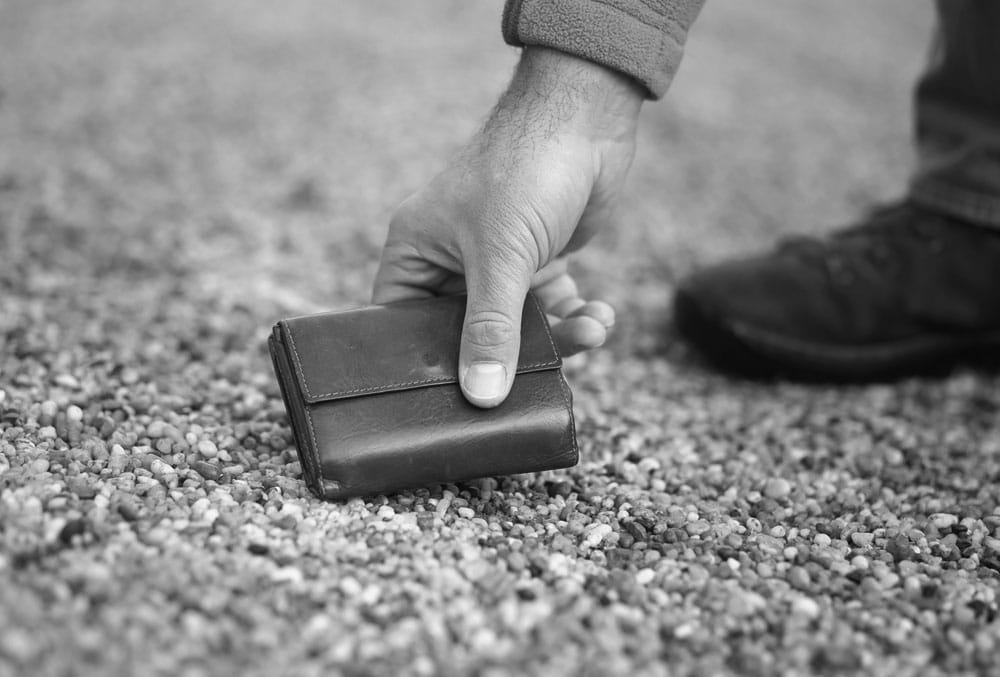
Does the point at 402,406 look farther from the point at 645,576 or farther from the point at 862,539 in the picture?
the point at 862,539

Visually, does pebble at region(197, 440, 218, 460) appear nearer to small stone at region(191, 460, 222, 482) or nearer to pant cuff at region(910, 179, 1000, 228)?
small stone at region(191, 460, 222, 482)

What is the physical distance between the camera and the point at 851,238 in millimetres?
2986

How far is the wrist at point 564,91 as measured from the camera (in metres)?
1.93

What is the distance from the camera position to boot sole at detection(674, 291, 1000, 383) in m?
2.79

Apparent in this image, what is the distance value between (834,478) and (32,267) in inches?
91.5

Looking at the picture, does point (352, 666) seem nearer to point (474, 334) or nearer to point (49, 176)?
point (474, 334)

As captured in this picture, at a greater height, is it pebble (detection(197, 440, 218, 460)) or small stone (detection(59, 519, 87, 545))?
small stone (detection(59, 519, 87, 545))

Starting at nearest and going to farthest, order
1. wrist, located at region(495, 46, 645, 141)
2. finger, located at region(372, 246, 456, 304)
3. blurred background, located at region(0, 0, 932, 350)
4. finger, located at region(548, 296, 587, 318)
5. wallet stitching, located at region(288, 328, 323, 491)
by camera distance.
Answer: wallet stitching, located at region(288, 328, 323, 491)
wrist, located at region(495, 46, 645, 141)
finger, located at region(372, 246, 456, 304)
finger, located at region(548, 296, 587, 318)
blurred background, located at region(0, 0, 932, 350)

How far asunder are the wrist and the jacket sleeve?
28 millimetres

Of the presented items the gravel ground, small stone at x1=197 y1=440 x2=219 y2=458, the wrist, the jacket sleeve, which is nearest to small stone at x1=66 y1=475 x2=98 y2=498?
the gravel ground

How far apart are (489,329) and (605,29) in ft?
2.10

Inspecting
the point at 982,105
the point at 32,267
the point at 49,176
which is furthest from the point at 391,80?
the point at 982,105

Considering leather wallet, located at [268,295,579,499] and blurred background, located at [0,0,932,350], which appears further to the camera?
blurred background, located at [0,0,932,350]

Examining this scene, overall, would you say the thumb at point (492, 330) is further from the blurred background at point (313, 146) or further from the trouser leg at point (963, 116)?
the trouser leg at point (963, 116)
